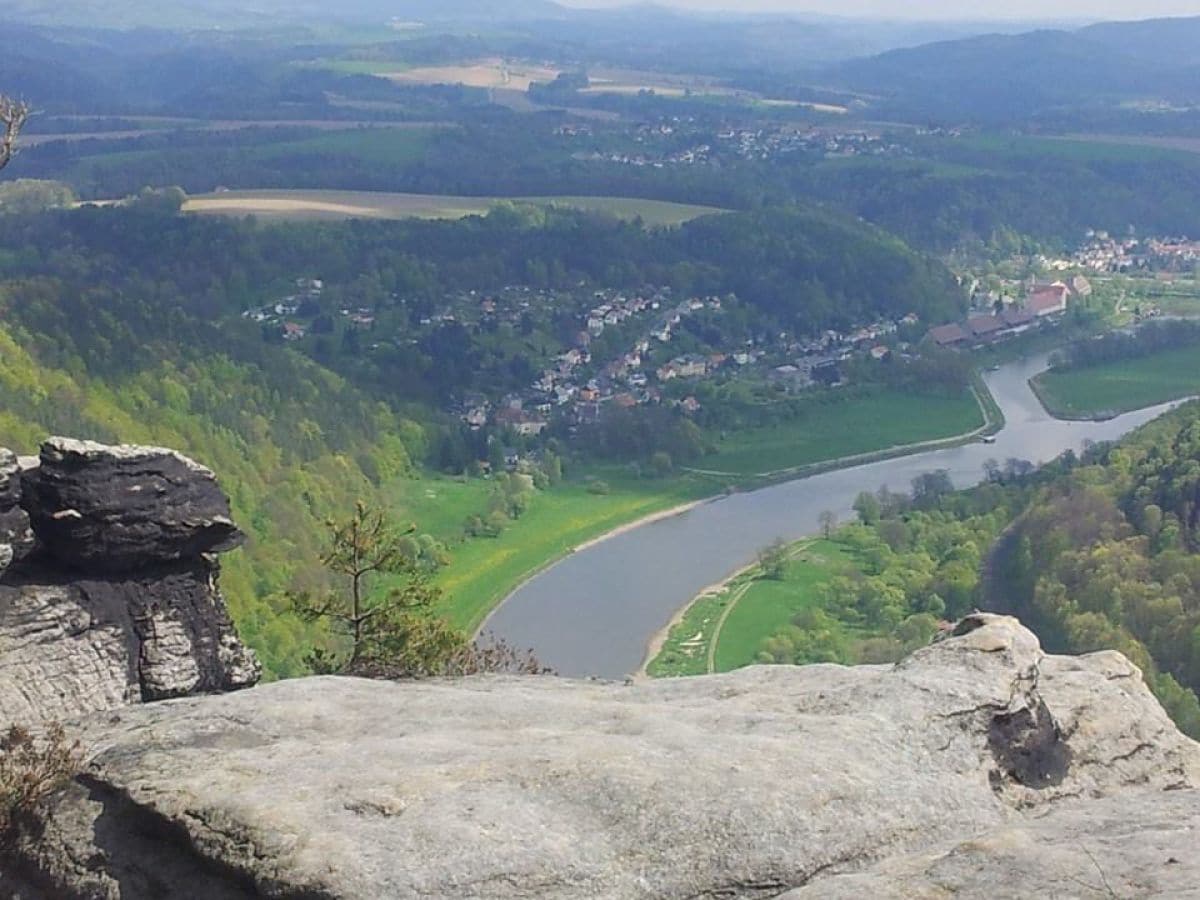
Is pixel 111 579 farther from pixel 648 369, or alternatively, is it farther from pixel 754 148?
pixel 754 148

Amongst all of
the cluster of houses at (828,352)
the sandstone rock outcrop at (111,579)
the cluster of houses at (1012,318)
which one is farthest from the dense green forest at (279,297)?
the sandstone rock outcrop at (111,579)

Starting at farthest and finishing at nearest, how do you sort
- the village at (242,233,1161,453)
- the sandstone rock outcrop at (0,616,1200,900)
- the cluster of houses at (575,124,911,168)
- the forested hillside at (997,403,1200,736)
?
the cluster of houses at (575,124,911,168) → the village at (242,233,1161,453) → the forested hillside at (997,403,1200,736) → the sandstone rock outcrop at (0,616,1200,900)

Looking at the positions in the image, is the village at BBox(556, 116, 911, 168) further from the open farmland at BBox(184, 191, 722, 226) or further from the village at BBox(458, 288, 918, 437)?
the village at BBox(458, 288, 918, 437)

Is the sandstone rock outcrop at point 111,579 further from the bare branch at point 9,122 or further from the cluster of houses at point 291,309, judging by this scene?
the cluster of houses at point 291,309

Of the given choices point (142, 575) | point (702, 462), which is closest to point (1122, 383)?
point (702, 462)

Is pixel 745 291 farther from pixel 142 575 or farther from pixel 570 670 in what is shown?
pixel 142 575

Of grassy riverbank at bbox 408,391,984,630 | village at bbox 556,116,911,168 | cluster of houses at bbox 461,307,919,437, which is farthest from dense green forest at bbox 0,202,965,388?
village at bbox 556,116,911,168

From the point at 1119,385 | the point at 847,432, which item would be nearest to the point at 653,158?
the point at 1119,385
